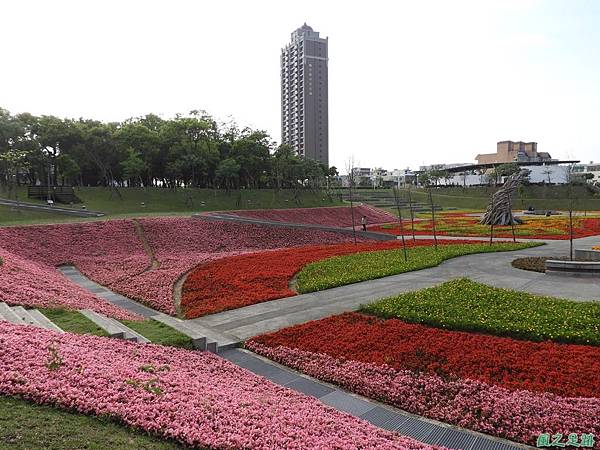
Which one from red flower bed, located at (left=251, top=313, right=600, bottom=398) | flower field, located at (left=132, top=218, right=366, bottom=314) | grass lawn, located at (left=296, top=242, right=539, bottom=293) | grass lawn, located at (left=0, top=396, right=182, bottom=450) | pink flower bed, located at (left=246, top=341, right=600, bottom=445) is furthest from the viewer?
flower field, located at (left=132, top=218, right=366, bottom=314)

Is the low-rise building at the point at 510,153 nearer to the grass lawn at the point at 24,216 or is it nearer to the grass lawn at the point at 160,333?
the grass lawn at the point at 24,216

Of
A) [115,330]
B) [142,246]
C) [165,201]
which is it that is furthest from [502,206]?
[115,330]

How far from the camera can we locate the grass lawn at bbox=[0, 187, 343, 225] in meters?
39.9

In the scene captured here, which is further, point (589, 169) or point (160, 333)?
point (589, 169)

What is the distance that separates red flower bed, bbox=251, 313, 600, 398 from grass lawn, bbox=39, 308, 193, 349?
2.18 m

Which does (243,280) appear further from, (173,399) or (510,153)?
(510,153)

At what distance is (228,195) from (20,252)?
3871 cm

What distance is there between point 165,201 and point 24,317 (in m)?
43.1

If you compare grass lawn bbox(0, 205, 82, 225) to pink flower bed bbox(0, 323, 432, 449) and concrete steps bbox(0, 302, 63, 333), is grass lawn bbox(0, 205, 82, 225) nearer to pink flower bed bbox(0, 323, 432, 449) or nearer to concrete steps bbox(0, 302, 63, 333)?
concrete steps bbox(0, 302, 63, 333)

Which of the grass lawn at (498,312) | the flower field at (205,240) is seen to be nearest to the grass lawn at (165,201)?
the flower field at (205,240)

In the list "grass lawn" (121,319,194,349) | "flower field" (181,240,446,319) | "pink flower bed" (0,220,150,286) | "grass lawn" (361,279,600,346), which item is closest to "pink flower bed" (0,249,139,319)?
"grass lawn" (121,319,194,349)

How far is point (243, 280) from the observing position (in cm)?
1814

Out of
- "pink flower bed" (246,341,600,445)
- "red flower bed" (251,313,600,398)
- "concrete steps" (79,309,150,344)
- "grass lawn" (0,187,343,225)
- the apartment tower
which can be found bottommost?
"pink flower bed" (246,341,600,445)

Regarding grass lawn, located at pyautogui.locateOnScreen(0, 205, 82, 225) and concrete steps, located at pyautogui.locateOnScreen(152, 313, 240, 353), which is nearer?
concrete steps, located at pyautogui.locateOnScreen(152, 313, 240, 353)
